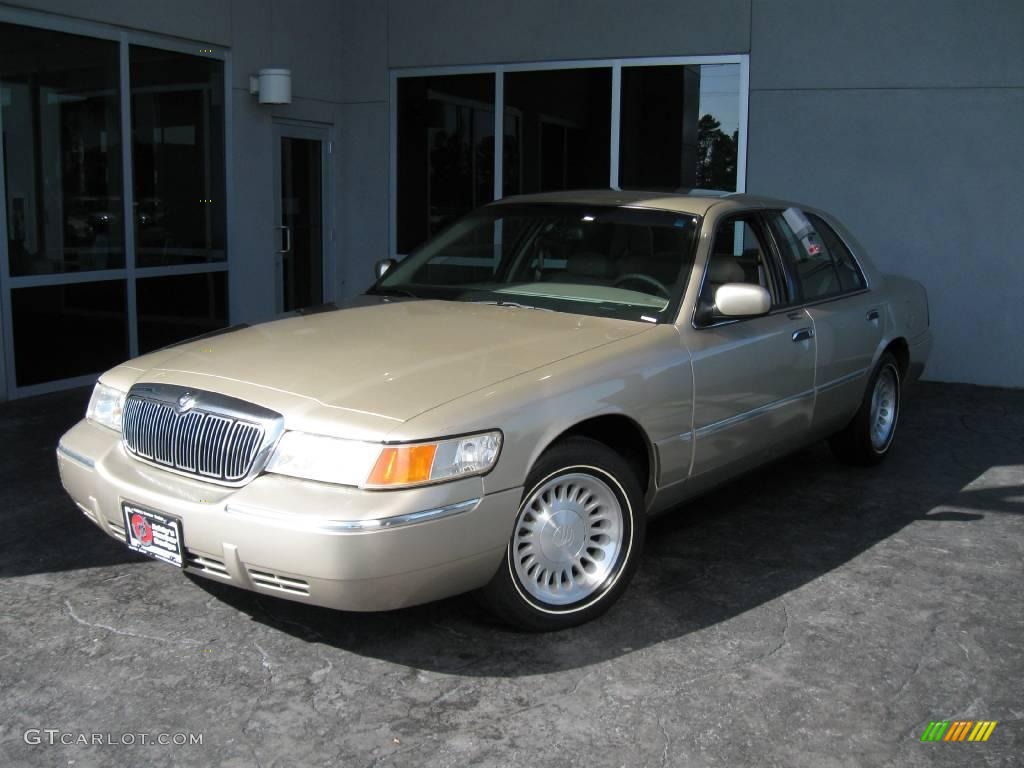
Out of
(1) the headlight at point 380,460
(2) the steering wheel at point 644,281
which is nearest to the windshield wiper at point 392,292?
(2) the steering wheel at point 644,281

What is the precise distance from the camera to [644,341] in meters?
4.34

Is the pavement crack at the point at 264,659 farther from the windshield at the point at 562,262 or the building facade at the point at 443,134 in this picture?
the building facade at the point at 443,134

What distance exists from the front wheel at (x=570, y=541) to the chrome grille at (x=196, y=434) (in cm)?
94

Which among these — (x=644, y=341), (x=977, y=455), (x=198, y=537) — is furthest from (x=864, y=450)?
(x=198, y=537)

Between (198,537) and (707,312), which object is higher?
(707,312)

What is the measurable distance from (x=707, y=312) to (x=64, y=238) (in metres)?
5.82

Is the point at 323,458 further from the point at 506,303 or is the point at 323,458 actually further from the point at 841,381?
the point at 841,381

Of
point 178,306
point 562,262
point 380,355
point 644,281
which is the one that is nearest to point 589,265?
point 562,262

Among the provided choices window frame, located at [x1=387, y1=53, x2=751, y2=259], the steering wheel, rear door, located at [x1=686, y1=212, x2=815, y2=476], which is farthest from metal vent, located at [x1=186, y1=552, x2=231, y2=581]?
window frame, located at [x1=387, y1=53, x2=751, y2=259]

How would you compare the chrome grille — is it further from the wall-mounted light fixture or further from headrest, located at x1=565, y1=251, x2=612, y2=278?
the wall-mounted light fixture

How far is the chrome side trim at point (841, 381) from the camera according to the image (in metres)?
5.52

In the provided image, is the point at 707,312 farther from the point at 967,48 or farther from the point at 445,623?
the point at 967,48

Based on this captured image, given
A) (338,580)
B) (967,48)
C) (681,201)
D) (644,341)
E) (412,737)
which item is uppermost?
(967,48)

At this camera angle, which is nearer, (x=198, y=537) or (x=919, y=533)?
(x=198, y=537)
